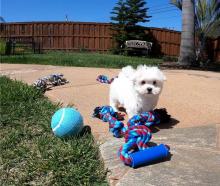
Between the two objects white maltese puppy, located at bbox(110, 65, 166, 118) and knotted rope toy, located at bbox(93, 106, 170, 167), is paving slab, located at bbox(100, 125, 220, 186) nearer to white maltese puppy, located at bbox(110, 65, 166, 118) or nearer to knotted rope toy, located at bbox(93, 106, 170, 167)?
knotted rope toy, located at bbox(93, 106, 170, 167)

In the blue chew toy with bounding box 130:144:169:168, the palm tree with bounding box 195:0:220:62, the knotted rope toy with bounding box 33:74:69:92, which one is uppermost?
the palm tree with bounding box 195:0:220:62

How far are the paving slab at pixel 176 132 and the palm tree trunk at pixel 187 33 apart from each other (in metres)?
6.41

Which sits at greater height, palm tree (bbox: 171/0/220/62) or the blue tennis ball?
palm tree (bbox: 171/0/220/62)

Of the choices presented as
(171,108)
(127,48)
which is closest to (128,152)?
(171,108)

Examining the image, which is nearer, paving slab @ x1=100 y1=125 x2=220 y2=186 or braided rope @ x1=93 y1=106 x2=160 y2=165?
paving slab @ x1=100 y1=125 x2=220 y2=186

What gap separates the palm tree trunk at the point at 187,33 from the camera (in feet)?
45.7

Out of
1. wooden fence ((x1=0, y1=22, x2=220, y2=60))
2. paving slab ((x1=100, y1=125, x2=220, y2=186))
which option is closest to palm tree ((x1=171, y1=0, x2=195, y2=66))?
paving slab ((x1=100, y1=125, x2=220, y2=186))

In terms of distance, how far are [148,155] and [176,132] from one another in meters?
1.17

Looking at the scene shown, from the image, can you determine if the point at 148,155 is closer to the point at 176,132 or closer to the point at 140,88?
the point at 176,132

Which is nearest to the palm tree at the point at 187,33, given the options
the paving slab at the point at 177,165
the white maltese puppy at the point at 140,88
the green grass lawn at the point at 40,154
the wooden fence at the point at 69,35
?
the white maltese puppy at the point at 140,88

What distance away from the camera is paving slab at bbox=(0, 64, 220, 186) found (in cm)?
293

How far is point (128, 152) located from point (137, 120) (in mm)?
956

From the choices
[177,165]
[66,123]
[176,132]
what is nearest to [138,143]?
[177,165]

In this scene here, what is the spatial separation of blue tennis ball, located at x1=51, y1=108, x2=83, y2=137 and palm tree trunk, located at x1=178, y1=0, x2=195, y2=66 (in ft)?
36.1
